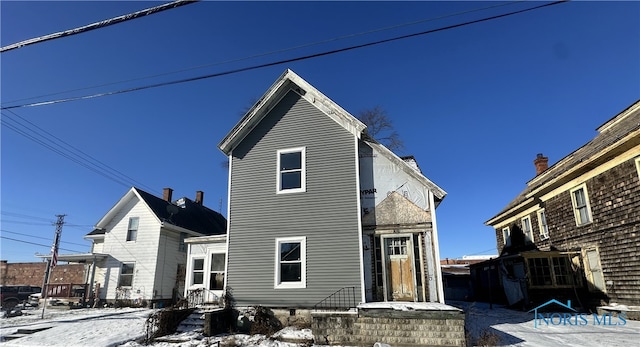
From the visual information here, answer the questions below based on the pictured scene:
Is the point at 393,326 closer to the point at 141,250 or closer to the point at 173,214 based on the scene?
the point at 141,250

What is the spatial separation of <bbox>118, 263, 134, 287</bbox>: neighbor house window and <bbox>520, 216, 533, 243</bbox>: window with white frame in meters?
23.8

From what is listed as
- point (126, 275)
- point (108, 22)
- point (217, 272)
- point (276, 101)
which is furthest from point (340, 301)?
point (126, 275)

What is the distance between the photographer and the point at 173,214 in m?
24.0

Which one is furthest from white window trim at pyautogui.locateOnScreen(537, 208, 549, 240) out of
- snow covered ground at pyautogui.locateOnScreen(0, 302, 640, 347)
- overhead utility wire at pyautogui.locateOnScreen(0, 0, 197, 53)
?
overhead utility wire at pyautogui.locateOnScreen(0, 0, 197, 53)

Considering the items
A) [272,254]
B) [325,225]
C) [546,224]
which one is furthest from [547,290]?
[272,254]

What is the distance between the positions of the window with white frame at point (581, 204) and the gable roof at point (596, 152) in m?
0.65

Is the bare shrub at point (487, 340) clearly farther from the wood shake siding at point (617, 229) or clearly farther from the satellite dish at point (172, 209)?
the satellite dish at point (172, 209)

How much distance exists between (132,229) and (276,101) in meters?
14.9

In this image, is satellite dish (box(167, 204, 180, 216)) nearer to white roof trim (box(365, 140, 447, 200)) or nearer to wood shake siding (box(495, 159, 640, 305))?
white roof trim (box(365, 140, 447, 200))

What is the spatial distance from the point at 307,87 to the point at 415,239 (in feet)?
22.7

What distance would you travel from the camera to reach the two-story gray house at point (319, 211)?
11.7m

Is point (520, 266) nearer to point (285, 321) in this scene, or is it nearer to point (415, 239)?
point (415, 239)

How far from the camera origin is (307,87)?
44.6ft

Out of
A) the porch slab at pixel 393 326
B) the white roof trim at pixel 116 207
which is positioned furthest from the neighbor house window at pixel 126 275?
the porch slab at pixel 393 326
